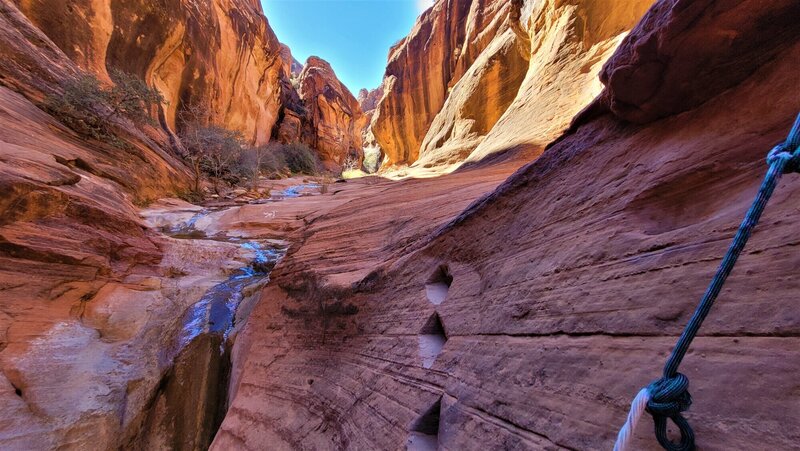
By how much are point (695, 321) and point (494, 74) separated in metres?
19.0

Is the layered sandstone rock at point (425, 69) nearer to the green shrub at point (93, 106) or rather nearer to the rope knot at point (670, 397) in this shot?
the green shrub at point (93, 106)

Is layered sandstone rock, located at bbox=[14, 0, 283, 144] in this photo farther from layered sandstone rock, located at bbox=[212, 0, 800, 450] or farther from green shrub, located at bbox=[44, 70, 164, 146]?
layered sandstone rock, located at bbox=[212, 0, 800, 450]

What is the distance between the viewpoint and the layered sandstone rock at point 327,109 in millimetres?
40469

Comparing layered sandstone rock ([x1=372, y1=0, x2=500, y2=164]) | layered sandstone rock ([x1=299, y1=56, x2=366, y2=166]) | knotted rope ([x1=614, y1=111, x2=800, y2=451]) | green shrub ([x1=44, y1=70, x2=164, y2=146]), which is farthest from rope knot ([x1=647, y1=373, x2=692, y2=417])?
layered sandstone rock ([x1=299, y1=56, x2=366, y2=166])

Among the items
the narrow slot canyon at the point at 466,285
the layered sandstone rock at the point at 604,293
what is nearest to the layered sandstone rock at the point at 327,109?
the narrow slot canyon at the point at 466,285

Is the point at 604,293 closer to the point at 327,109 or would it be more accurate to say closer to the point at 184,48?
the point at 184,48

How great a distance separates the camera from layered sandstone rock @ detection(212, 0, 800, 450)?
1372 mm

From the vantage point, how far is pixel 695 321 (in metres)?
1.14

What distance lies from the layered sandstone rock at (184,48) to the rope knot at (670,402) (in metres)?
18.9

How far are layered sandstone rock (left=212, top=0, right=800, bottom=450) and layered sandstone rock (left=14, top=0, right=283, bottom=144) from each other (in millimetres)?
16942

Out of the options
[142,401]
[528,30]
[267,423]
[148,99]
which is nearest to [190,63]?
[148,99]

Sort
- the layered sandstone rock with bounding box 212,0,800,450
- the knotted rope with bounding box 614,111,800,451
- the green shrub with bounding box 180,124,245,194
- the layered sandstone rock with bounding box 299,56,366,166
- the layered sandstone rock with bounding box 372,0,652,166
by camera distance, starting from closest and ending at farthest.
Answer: the knotted rope with bounding box 614,111,800,451 < the layered sandstone rock with bounding box 212,0,800,450 < the layered sandstone rock with bounding box 372,0,652,166 < the green shrub with bounding box 180,124,245,194 < the layered sandstone rock with bounding box 299,56,366,166

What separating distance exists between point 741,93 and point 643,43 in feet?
2.30

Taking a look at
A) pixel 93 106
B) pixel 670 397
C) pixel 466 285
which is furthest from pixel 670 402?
pixel 93 106
